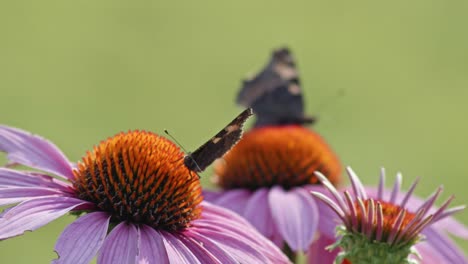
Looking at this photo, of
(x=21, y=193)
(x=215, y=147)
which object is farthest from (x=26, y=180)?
(x=215, y=147)

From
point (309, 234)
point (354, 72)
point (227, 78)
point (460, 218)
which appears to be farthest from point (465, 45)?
point (309, 234)

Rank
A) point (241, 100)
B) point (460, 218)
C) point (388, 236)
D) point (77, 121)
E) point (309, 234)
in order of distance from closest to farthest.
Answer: point (388, 236) → point (309, 234) → point (241, 100) → point (460, 218) → point (77, 121)

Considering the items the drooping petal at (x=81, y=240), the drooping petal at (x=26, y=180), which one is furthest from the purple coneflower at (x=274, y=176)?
the drooping petal at (x=81, y=240)

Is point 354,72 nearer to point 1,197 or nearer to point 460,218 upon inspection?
point 460,218

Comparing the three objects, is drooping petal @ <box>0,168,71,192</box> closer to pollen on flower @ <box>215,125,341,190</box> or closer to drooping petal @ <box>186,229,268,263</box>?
drooping petal @ <box>186,229,268,263</box>

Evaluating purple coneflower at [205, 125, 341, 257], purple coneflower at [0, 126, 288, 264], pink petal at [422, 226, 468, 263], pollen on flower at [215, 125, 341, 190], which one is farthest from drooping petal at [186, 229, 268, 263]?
pollen on flower at [215, 125, 341, 190]

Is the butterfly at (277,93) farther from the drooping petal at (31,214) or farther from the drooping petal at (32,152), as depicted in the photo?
the drooping petal at (31,214)

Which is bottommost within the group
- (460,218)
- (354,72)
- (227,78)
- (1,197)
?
(460,218)
